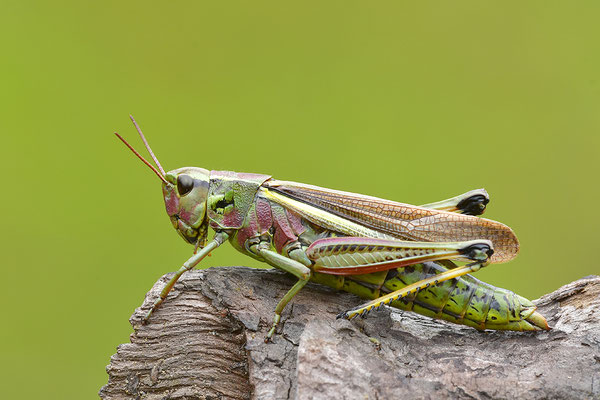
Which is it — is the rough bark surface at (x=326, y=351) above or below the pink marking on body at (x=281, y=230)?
below

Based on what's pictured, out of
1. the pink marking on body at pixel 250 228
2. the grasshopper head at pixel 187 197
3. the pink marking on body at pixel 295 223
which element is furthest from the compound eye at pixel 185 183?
the pink marking on body at pixel 295 223

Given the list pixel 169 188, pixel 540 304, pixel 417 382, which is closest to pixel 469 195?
pixel 540 304

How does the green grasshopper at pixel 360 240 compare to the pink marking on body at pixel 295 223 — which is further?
the pink marking on body at pixel 295 223

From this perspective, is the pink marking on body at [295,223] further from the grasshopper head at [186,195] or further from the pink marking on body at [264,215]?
the grasshopper head at [186,195]

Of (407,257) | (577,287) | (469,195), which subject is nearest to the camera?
(407,257)

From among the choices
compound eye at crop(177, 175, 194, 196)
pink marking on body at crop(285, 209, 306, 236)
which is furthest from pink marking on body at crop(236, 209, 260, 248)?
compound eye at crop(177, 175, 194, 196)

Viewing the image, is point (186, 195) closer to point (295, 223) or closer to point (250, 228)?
point (250, 228)

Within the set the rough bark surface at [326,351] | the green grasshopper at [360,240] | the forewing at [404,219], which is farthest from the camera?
the forewing at [404,219]

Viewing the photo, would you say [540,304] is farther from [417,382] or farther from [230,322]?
[230,322]
